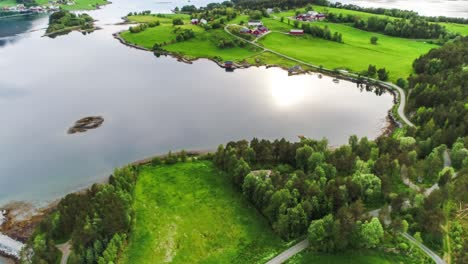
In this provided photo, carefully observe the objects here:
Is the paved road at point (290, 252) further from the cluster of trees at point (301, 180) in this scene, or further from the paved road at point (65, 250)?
the paved road at point (65, 250)

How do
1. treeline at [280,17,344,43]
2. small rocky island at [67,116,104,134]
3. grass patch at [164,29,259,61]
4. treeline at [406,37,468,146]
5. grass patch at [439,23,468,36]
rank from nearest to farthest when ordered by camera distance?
treeline at [406,37,468,146]
small rocky island at [67,116,104,134]
grass patch at [164,29,259,61]
treeline at [280,17,344,43]
grass patch at [439,23,468,36]

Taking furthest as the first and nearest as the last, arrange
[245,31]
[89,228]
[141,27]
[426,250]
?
[141,27] < [245,31] < [426,250] < [89,228]

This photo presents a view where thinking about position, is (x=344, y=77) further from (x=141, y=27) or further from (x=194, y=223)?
(x=141, y=27)

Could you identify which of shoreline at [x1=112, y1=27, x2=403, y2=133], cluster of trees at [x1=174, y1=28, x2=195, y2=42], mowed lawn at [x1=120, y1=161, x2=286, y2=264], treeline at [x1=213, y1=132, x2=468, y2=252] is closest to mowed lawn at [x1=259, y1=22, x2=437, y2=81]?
shoreline at [x1=112, y1=27, x2=403, y2=133]

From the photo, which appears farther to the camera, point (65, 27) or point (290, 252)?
point (65, 27)

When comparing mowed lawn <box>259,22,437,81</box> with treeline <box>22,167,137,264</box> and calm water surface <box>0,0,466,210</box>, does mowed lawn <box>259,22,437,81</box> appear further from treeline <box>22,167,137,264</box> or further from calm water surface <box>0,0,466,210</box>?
treeline <box>22,167,137,264</box>

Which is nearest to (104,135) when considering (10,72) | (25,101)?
(25,101)

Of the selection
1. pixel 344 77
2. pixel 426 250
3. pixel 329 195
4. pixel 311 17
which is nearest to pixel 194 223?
pixel 329 195

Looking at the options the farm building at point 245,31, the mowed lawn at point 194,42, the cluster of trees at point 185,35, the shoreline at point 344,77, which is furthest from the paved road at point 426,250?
the cluster of trees at point 185,35
